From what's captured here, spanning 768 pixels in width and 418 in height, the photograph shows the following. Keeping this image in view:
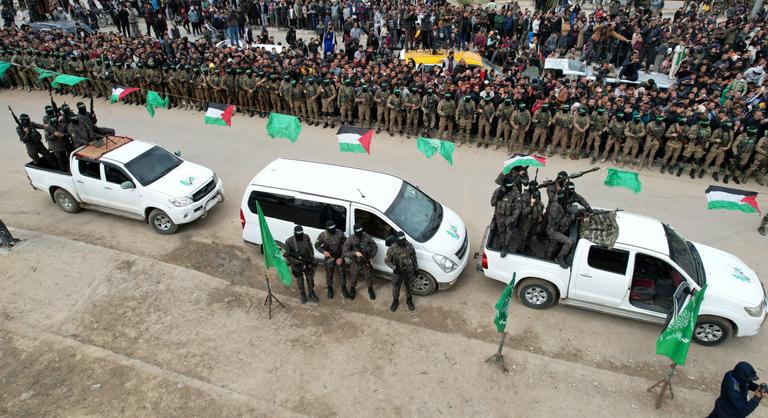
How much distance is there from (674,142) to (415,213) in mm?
8045

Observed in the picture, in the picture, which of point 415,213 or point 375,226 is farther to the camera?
point 415,213

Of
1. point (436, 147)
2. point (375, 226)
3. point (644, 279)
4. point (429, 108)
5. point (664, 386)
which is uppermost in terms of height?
point (436, 147)

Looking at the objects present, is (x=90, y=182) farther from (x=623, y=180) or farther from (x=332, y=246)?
(x=623, y=180)

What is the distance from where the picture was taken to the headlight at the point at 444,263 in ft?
27.4

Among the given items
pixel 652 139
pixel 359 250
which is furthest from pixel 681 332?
pixel 652 139

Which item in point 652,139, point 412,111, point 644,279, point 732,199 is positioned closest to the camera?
point 644,279

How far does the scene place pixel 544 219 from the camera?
8477 mm

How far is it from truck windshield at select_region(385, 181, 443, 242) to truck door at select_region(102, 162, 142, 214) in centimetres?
573

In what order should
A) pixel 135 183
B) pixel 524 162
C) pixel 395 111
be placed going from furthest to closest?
pixel 395 111, pixel 135 183, pixel 524 162

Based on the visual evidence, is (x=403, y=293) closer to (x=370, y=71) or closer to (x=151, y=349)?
(x=151, y=349)

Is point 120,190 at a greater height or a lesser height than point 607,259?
Answer: lesser

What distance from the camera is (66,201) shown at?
1130 centimetres

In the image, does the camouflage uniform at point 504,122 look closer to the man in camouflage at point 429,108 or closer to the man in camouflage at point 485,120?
the man in camouflage at point 485,120

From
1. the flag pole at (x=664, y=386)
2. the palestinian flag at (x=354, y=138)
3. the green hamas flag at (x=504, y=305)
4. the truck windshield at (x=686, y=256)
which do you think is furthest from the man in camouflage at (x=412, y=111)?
the flag pole at (x=664, y=386)
